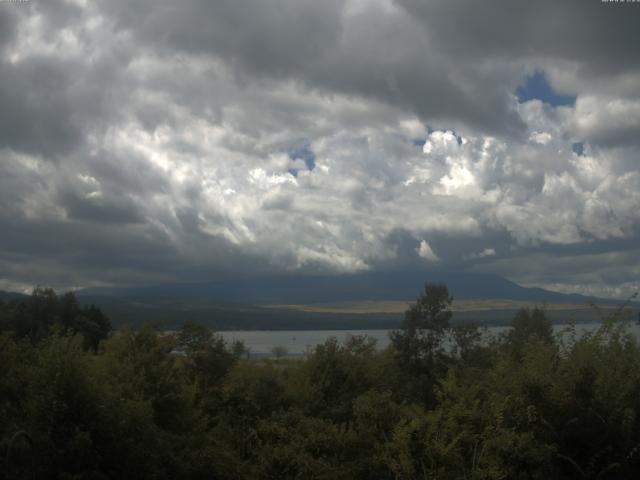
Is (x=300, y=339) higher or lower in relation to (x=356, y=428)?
lower

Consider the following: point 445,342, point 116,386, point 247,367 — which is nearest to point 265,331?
point 445,342

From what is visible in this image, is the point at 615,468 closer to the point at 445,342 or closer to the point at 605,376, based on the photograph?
the point at 605,376

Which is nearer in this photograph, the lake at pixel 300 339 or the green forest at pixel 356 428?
the green forest at pixel 356 428

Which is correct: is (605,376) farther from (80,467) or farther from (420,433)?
(80,467)

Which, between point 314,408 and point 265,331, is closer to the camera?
point 314,408

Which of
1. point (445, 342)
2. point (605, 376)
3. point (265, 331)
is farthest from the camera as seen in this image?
point (265, 331)

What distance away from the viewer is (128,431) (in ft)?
42.7

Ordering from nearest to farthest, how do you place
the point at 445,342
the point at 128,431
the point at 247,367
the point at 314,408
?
1. the point at 128,431
2. the point at 314,408
3. the point at 247,367
4. the point at 445,342

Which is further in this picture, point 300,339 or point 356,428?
point 300,339

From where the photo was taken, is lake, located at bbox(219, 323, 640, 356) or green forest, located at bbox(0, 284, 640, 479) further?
lake, located at bbox(219, 323, 640, 356)

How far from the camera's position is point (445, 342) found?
4294 cm

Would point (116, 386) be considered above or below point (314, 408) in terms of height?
above

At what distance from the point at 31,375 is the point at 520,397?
31.7ft

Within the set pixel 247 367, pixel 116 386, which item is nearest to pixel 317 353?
pixel 247 367
